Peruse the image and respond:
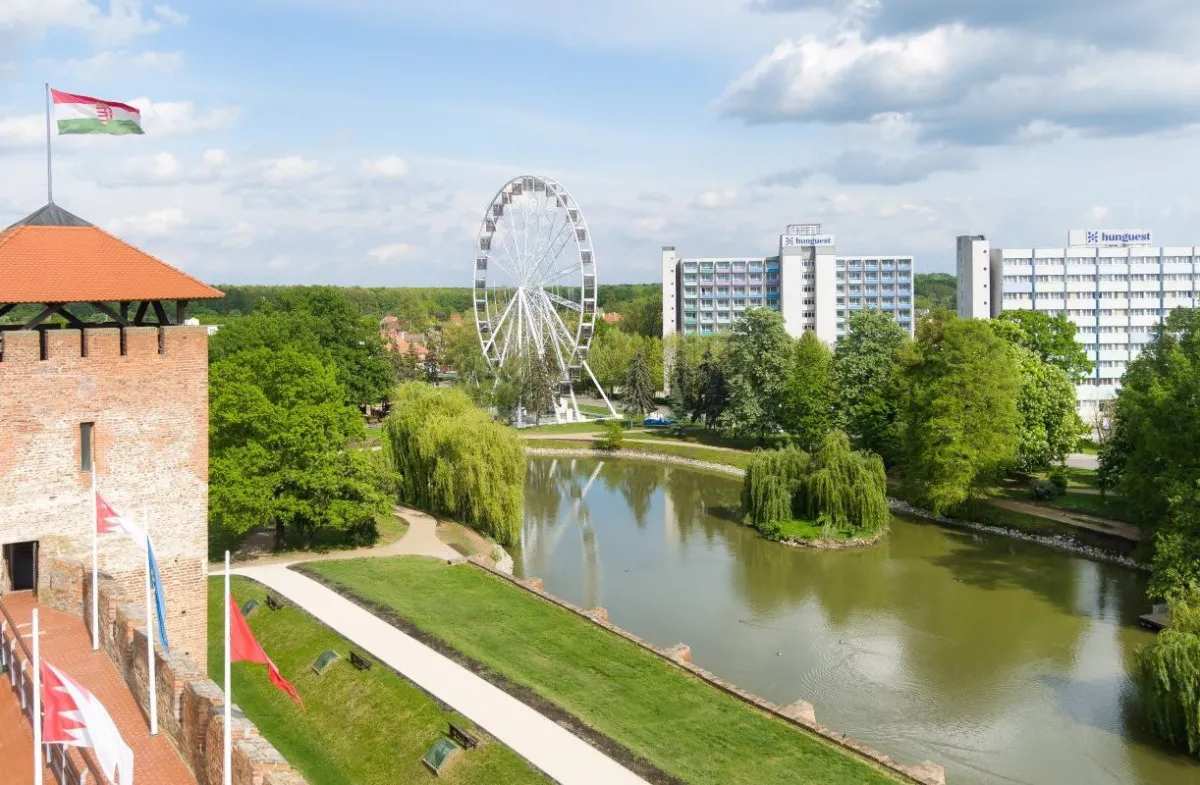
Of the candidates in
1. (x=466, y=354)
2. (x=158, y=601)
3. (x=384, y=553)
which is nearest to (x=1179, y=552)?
(x=384, y=553)

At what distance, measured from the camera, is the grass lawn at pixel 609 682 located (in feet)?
55.2

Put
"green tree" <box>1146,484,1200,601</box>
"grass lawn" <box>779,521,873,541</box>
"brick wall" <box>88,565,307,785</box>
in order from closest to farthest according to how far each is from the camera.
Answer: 1. "brick wall" <box>88,565,307,785</box>
2. "green tree" <box>1146,484,1200,601</box>
3. "grass lawn" <box>779,521,873,541</box>

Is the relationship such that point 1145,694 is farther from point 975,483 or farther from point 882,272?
point 882,272

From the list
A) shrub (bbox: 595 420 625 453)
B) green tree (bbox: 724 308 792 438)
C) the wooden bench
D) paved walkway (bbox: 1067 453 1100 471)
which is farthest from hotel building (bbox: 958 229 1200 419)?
the wooden bench

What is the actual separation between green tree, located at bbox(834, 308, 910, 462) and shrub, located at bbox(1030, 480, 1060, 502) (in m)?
6.48

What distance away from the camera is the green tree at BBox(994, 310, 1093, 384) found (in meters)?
45.2

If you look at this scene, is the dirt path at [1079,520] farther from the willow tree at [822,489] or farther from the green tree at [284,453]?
the green tree at [284,453]

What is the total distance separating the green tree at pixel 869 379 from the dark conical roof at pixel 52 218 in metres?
36.3

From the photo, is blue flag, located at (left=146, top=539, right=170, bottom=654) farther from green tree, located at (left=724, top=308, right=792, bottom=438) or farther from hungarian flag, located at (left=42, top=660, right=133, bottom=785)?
green tree, located at (left=724, top=308, right=792, bottom=438)

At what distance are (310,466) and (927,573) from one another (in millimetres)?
19488

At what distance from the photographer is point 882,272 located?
88.1m

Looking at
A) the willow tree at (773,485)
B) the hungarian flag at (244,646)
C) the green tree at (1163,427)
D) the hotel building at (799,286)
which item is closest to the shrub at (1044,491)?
the green tree at (1163,427)

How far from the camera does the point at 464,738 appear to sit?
17172mm

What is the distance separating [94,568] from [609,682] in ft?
34.3
